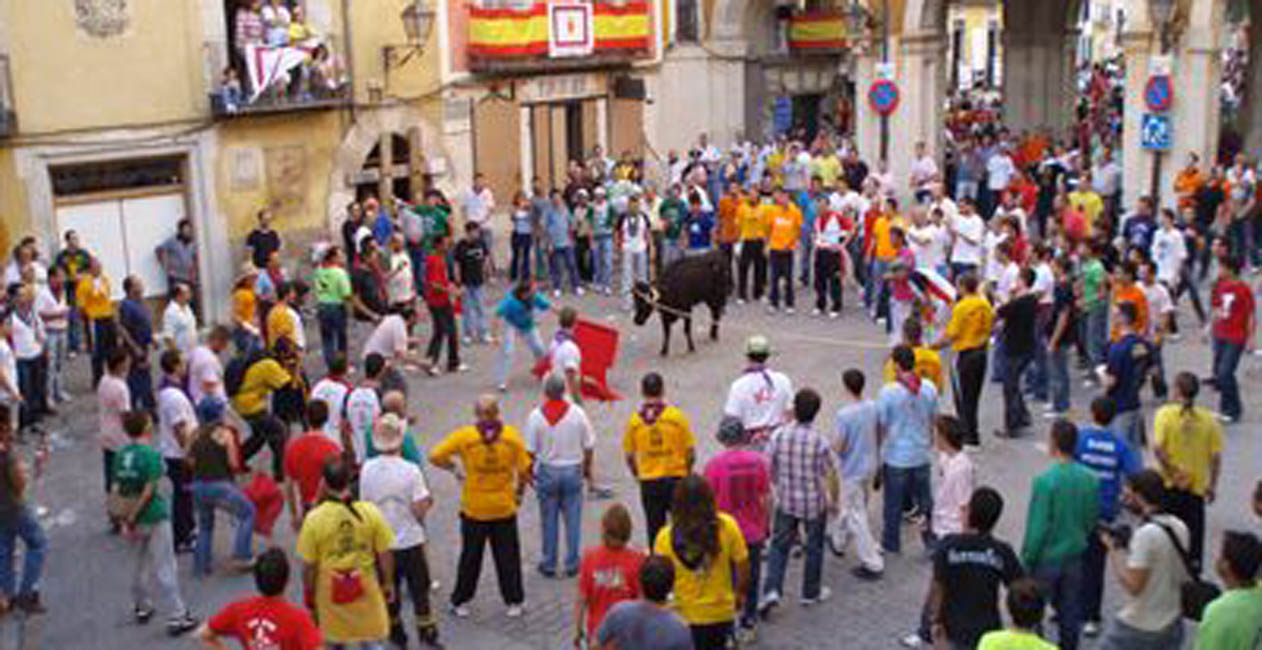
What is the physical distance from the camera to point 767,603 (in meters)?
9.73

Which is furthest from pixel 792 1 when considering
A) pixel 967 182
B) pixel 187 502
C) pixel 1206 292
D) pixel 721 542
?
pixel 721 542

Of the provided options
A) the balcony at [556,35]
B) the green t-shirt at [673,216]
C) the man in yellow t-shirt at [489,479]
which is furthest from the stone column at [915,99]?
the man in yellow t-shirt at [489,479]

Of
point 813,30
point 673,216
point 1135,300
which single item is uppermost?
point 813,30

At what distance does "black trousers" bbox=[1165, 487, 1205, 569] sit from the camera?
9.45 metres

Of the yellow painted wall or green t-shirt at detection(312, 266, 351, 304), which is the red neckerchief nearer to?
green t-shirt at detection(312, 266, 351, 304)

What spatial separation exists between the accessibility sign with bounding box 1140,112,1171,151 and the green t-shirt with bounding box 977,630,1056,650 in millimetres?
17722

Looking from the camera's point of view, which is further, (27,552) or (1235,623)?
(27,552)

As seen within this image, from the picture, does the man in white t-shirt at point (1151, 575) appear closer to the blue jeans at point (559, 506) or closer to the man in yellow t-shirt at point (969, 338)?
the blue jeans at point (559, 506)

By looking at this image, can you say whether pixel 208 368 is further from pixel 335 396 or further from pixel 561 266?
pixel 561 266

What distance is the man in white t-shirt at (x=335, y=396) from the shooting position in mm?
10656

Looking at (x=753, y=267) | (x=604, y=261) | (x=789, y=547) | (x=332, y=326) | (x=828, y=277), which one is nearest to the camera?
(x=789, y=547)

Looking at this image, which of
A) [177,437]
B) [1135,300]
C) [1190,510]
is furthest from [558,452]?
[1135,300]

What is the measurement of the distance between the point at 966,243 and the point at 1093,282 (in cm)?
293

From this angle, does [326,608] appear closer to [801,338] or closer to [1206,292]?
[801,338]
